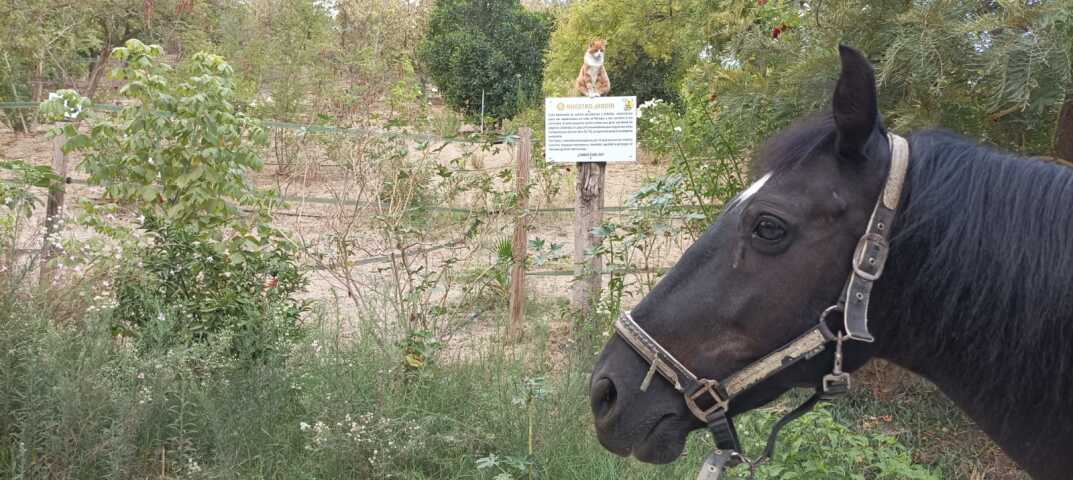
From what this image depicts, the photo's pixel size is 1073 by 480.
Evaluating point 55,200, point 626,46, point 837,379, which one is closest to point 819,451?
point 837,379

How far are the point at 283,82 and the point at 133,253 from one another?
864 cm

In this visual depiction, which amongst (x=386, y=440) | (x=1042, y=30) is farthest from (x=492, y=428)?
(x=1042, y=30)

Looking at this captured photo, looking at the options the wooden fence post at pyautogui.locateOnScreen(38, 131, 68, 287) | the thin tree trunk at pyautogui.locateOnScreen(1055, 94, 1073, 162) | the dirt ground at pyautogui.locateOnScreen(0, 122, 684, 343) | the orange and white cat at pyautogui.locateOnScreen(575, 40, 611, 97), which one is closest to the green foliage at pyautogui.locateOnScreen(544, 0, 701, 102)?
the dirt ground at pyautogui.locateOnScreen(0, 122, 684, 343)

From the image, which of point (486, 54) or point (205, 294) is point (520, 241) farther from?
point (486, 54)

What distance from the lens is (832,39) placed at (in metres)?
4.66

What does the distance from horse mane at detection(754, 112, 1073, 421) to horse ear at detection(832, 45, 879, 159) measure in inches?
3.3

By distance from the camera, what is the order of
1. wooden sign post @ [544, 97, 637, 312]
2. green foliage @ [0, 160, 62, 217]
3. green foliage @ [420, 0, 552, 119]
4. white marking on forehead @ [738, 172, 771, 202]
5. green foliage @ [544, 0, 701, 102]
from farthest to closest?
green foliage @ [420, 0, 552, 119]
green foliage @ [544, 0, 701, 102]
wooden sign post @ [544, 97, 637, 312]
green foliage @ [0, 160, 62, 217]
white marking on forehead @ [738, 172, 771, 202]

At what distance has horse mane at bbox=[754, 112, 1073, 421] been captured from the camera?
180 centimetres

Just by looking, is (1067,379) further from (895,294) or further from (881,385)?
(881,385)

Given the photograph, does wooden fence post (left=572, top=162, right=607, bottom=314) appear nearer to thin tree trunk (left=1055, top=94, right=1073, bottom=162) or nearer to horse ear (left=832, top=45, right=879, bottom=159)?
thin tree trunk (left=1055, top=94, right=1073, bottom=162)

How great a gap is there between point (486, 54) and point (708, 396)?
1684cm

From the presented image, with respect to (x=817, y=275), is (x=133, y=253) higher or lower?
lower

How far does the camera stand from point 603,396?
2.16 meters

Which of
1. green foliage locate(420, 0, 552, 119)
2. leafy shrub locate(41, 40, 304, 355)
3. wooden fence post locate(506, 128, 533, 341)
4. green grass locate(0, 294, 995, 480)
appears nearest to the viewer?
green grass locate(0, 294, 995, 480)
